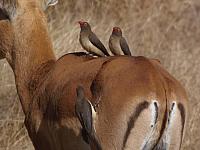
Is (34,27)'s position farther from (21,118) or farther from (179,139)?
(21,118)

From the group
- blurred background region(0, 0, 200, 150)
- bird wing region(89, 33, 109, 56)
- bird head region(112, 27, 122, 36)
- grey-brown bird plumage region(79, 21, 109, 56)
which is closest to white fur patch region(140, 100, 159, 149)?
grey-brown bird plumage region(79, 21, 109, 56)

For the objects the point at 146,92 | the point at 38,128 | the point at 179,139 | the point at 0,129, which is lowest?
the point at 0,129

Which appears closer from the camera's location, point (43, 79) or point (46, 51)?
point (43, 79)

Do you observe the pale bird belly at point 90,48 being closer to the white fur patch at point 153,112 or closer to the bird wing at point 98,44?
the bird wing at point 98,44

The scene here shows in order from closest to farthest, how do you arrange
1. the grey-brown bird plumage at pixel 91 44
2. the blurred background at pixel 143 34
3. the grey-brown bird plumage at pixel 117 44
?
the grey-brown bird plumage at pixel 91 44, the grey-brown bird plumage at pixel 117 44, the blurred background at pixel 143 34

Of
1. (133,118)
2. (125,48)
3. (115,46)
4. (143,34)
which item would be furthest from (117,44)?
(143,34)

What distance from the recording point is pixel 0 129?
860cm

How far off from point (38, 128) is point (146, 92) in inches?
50.5

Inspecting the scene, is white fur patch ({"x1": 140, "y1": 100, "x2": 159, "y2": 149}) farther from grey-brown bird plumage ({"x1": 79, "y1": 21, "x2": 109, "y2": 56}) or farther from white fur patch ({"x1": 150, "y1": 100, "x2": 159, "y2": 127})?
A: grey-brown bird plumage ({"x1": 79, "y1": 21, "x2": 109, "y2": 56})

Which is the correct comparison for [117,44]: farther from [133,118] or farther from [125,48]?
[133,118]

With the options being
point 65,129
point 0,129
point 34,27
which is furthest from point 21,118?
point 65,129

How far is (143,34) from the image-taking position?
11.0 meters

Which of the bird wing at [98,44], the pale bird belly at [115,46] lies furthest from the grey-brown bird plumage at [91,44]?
the pale bird belly at [115,46]

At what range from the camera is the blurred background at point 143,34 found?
29.5 feet
